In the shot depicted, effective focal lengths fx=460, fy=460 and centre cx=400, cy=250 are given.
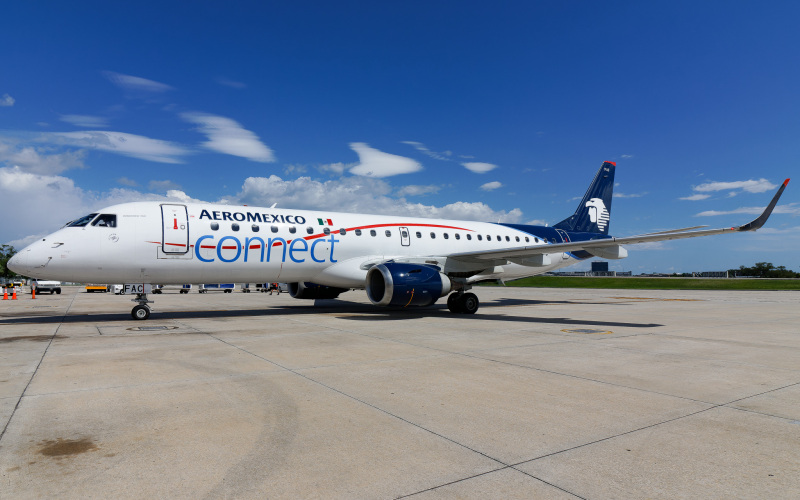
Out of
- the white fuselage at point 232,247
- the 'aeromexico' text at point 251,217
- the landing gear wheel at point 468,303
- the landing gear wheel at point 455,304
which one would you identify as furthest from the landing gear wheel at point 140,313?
the landing gear wheel at point 468,303

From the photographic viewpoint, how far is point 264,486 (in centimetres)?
320

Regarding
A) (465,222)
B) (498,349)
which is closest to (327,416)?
(498,349)

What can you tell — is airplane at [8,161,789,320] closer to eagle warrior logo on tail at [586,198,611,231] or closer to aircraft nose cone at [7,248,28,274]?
aircraft nose cone at [7,248,28,274]

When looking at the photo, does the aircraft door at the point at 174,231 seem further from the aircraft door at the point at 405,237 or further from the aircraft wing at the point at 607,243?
the aircraft wing at the point at 607,243

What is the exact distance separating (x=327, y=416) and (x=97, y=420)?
7.48 ft

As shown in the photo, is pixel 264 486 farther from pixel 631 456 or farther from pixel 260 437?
pixel 631 456

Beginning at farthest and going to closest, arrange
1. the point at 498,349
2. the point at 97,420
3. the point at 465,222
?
the point at 465,222
the point at 498,349
the point at 97,420

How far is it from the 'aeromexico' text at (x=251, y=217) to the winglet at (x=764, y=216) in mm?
12647

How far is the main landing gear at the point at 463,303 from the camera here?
16.3 m

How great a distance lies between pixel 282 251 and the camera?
14.8m

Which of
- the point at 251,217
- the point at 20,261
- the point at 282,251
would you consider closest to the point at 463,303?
the point at 282,251

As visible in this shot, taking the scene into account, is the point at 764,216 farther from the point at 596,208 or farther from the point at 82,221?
the point at 82,221

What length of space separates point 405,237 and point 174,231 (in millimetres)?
7951

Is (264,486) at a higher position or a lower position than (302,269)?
lower
